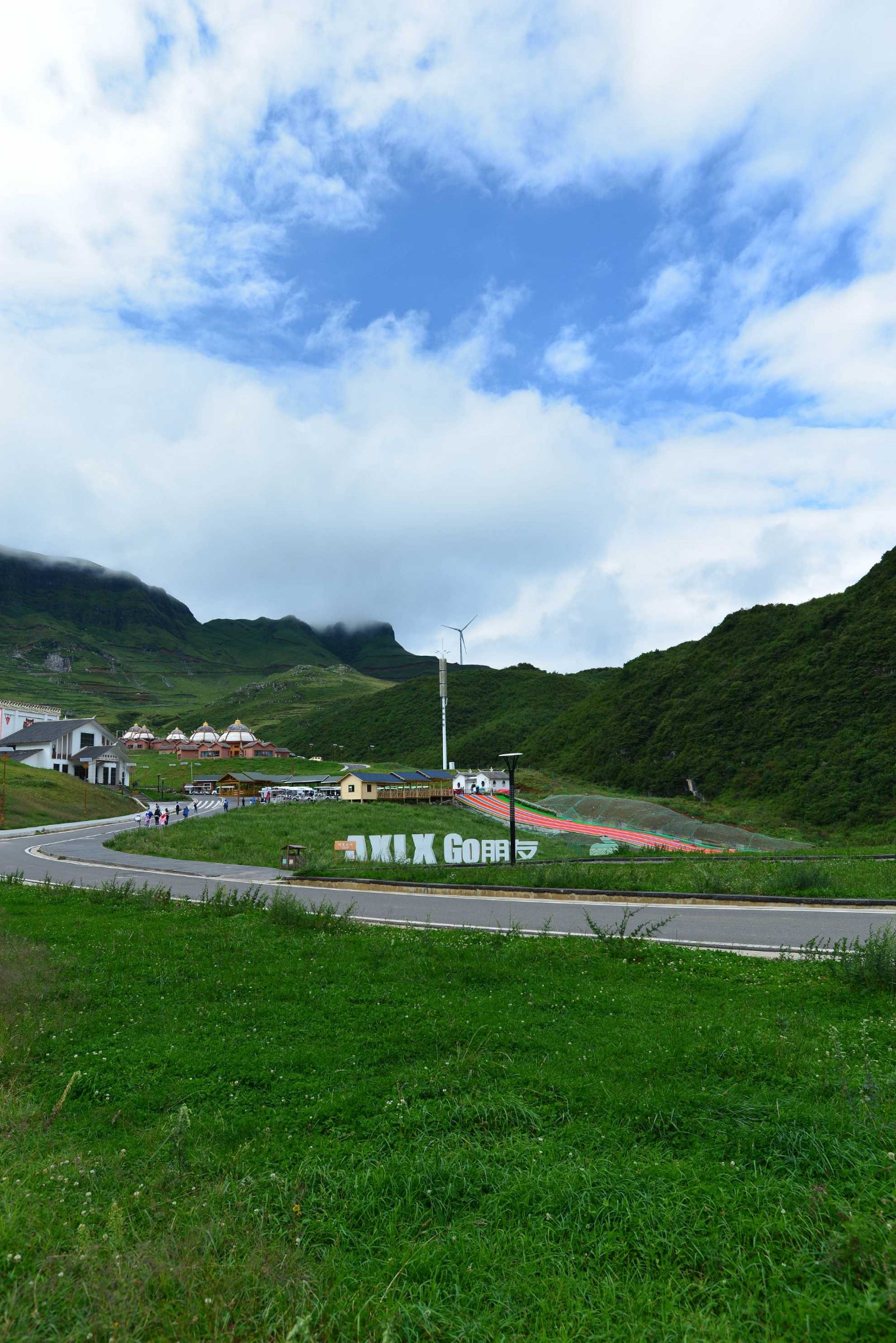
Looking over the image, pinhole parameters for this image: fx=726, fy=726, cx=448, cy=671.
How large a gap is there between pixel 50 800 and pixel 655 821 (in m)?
50.9

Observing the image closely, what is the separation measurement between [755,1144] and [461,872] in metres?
20.5

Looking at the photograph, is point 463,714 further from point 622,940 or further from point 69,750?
point 622,940

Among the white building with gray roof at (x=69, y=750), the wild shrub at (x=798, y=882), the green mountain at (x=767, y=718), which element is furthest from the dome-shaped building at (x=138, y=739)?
the wild shrub at (x=798, y=882)

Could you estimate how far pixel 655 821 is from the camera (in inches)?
2141

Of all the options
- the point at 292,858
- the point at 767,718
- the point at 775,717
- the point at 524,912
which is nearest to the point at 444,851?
the point at 292,858

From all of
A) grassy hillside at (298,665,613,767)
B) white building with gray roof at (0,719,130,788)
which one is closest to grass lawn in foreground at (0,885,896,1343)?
white building with gray roof at (0,719,130,788)

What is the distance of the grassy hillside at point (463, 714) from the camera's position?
145 meters

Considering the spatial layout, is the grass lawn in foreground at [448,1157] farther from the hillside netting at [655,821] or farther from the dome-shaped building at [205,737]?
the dome-shaped building at [205,737]

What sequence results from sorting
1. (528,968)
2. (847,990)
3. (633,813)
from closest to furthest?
(847,990) < (528,968) < (633,813)

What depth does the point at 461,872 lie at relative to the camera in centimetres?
2628

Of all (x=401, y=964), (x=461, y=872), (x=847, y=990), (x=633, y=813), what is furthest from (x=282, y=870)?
(x=633, y=813)

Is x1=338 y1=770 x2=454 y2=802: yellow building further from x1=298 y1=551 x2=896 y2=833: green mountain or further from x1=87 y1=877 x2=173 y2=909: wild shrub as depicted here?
x1=87 y1=877 x2=173 y2=909: wild shrub

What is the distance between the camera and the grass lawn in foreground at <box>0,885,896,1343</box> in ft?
14.1

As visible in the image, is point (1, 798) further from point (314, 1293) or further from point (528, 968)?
point (314, 1293)
